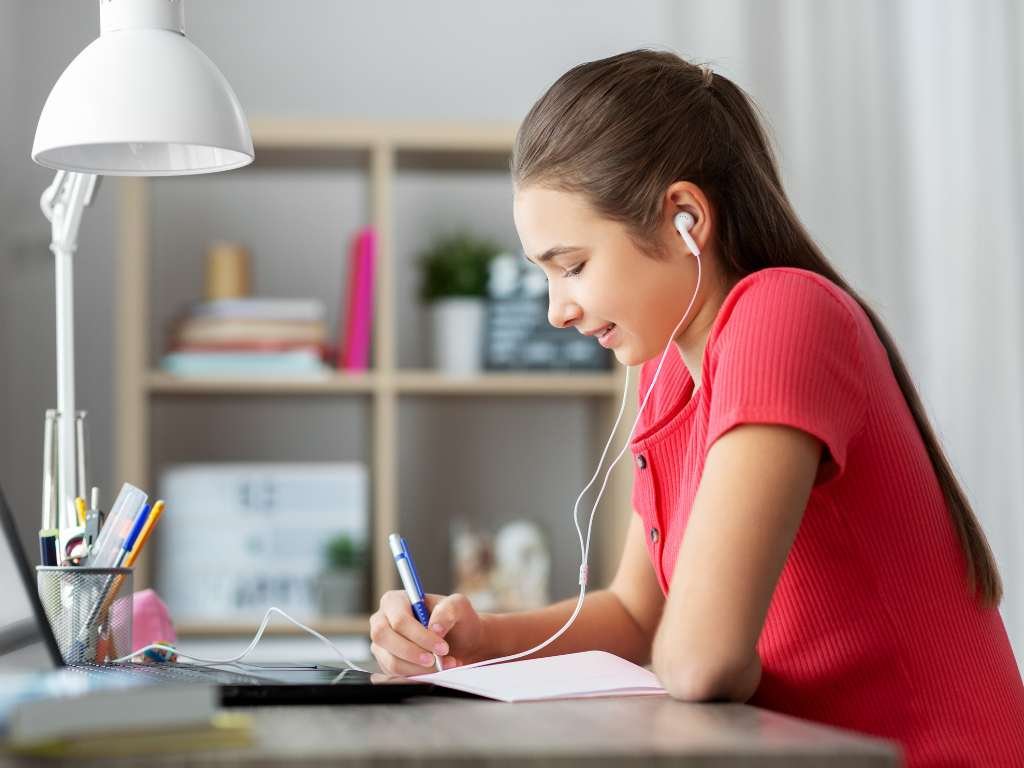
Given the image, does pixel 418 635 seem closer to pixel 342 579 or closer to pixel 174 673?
pixel 174 673

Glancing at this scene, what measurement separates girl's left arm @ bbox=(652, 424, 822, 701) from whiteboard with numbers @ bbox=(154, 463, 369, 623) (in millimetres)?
1620

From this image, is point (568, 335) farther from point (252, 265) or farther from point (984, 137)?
point (984, 137)

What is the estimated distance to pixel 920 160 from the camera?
8.97 ft

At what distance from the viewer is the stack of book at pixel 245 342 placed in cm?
237

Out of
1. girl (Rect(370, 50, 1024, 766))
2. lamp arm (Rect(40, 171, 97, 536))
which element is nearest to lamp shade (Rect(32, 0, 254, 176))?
lamp arm (Rect(40, 171, 97, 536))

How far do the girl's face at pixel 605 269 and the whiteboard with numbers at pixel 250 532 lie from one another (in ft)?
4.44

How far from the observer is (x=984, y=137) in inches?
107

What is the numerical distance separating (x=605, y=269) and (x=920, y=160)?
1876 mm

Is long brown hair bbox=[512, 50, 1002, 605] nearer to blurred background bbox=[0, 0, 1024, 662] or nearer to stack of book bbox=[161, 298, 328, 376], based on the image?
stack of book bbox=[161, 298, 328, 376]

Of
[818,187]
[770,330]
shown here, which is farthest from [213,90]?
[818,187]

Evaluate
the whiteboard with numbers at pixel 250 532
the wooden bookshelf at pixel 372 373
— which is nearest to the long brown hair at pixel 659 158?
the wooden bookshelf at pixel 372 373

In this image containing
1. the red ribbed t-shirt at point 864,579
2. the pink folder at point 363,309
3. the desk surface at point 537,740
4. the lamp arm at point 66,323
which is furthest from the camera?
the pink folder at point 363,309

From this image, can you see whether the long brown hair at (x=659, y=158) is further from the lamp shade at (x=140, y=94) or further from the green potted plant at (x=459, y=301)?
the green potted plant at (x=459, y=301)

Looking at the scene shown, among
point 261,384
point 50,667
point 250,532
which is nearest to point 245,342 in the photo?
point 261,384
